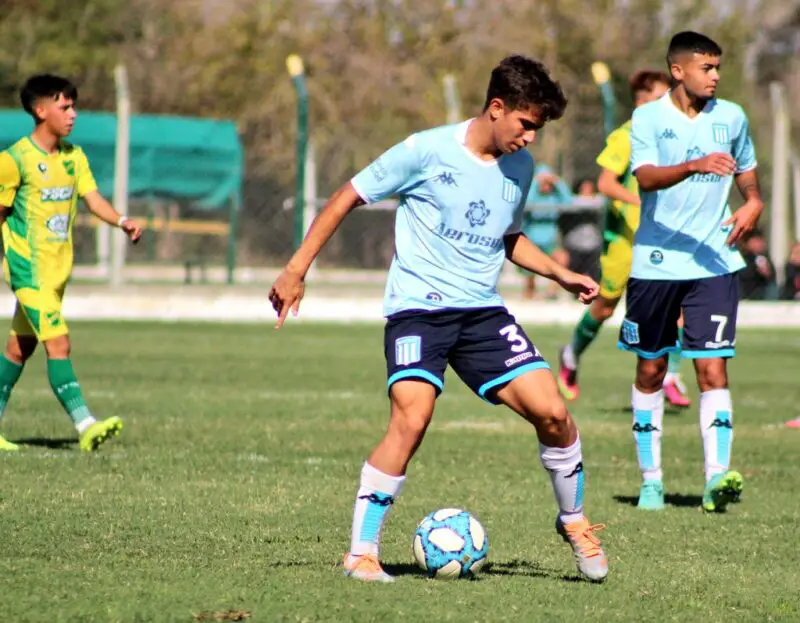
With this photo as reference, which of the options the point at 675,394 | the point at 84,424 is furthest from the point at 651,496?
the point at 675,394

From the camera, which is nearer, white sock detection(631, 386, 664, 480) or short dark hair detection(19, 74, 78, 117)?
white sock detection(631, 386, 664, 480)

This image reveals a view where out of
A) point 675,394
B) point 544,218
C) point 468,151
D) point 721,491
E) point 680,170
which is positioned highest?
point 468,151

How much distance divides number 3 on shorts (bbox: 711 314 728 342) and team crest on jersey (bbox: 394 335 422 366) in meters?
2.49

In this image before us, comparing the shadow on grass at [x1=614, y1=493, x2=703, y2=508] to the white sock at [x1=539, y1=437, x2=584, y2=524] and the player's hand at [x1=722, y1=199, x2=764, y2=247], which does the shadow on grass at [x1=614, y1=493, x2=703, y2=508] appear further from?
the white sock at [x1=539, y1=437, x2=584, y2=524]

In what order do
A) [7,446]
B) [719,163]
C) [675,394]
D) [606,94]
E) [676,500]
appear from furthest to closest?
1. [606,94]
2. [675,394]
3. [7,446]
4. [676,500]
5. [719,163]

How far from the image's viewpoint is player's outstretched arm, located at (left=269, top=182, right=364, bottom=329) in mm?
5852

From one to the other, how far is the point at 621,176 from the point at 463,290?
466cm

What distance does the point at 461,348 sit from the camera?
6277 mm

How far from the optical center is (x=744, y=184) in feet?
27.3

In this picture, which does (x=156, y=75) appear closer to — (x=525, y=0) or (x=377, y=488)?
(x=525, y=0)

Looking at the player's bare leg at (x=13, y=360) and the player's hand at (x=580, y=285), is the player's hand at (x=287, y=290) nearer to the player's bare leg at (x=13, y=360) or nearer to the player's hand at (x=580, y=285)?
the player's hand at (x=580, y=285)

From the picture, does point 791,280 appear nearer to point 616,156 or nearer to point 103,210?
point 616,156

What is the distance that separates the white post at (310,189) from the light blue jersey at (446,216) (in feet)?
48.1

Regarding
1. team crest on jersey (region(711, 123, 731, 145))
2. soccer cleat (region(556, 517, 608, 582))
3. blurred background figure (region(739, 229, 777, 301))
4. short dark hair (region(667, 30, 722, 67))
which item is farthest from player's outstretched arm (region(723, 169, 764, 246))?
blurred background figure (region(739, 229, 777, 301))
